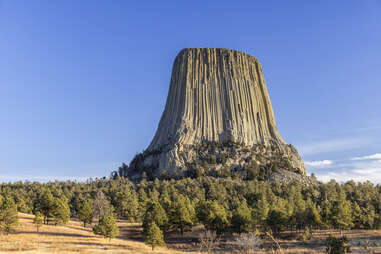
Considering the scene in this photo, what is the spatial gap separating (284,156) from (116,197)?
8282 centimetres

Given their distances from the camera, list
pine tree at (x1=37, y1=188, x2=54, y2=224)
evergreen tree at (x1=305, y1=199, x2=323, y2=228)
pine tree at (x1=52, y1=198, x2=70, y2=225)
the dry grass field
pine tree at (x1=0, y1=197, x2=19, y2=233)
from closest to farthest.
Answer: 1. the dry grass field
2. pine tree at (x1=0, y1=197, x2=19, y2=233)
3. pine tree at (x1=52, y1=198, x2=70, y2=225)
4. pine tree at (x1=37, y1=188, x2=54, y2=224)
5. evergreen tree at (x1=305, y1=199, x2=323, y2=228)

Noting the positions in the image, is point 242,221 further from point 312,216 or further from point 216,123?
point 216,123

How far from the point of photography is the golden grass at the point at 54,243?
40759mm

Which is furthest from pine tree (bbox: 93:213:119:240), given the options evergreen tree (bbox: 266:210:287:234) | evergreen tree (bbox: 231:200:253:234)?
evergreen tree (bbox: 266:210:287:234)

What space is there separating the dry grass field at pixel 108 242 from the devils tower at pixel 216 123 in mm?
62890

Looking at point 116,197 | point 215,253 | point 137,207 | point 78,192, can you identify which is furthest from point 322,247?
point 78,192

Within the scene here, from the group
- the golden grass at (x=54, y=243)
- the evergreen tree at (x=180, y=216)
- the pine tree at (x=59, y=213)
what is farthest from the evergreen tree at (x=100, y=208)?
the evergreen tree at (x=180, y=216)

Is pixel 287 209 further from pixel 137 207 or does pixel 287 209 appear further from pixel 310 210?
pixel 137 207

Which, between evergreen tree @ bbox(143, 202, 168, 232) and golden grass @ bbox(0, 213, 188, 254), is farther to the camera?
evergreen tree @ bbox(143, 202, 168, 232)

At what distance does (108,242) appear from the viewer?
54.9m

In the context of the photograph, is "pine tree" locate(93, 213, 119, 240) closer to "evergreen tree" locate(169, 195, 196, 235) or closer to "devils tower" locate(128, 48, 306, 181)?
"evergreen tree" locate(169, 195, 196, 235)

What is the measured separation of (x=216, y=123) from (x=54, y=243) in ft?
390

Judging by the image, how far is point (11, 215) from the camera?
55.1 m

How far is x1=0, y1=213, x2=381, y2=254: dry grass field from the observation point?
43.1m
